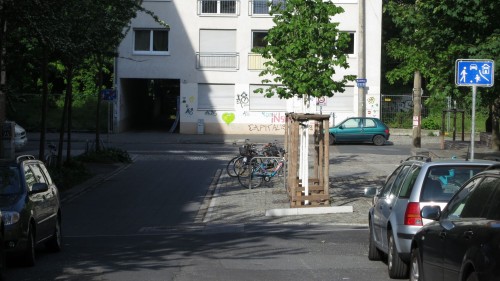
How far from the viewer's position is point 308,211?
18.2 m

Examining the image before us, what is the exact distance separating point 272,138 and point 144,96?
14.2 m

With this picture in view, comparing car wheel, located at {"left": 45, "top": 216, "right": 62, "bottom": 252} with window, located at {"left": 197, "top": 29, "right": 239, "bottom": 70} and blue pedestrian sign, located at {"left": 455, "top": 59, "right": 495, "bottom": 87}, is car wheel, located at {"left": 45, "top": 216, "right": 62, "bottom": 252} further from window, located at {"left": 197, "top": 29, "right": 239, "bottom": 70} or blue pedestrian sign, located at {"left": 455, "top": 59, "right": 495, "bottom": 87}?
window, located at {"left": 197, "top": 29, "right": 239, "bottom": 70}

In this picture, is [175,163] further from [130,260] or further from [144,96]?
[144,96]

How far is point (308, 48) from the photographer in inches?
746

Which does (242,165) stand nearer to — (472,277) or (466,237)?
(466,237)

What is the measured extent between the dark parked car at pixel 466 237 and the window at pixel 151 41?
135 feet

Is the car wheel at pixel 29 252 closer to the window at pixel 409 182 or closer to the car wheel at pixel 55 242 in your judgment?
the car wheel at pixel 55 242

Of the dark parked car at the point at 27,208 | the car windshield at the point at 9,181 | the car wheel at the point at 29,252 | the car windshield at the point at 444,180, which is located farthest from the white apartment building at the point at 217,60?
the car windshield at the point at 444,180

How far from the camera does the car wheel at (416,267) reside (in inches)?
329

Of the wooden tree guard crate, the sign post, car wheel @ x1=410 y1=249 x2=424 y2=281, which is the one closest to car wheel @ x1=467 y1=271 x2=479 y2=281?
car wheel @ x1=410 y1=249 x2=424 y2=281

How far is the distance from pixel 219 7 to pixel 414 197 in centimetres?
3976

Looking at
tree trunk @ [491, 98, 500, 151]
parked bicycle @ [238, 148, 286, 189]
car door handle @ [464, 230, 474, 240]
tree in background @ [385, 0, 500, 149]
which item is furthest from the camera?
parked bicycle @ [238, 148, 286, 189]

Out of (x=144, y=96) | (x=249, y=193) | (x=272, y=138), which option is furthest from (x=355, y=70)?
(x=249, y=193)

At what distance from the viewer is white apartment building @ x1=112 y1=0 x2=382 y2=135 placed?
158ft
